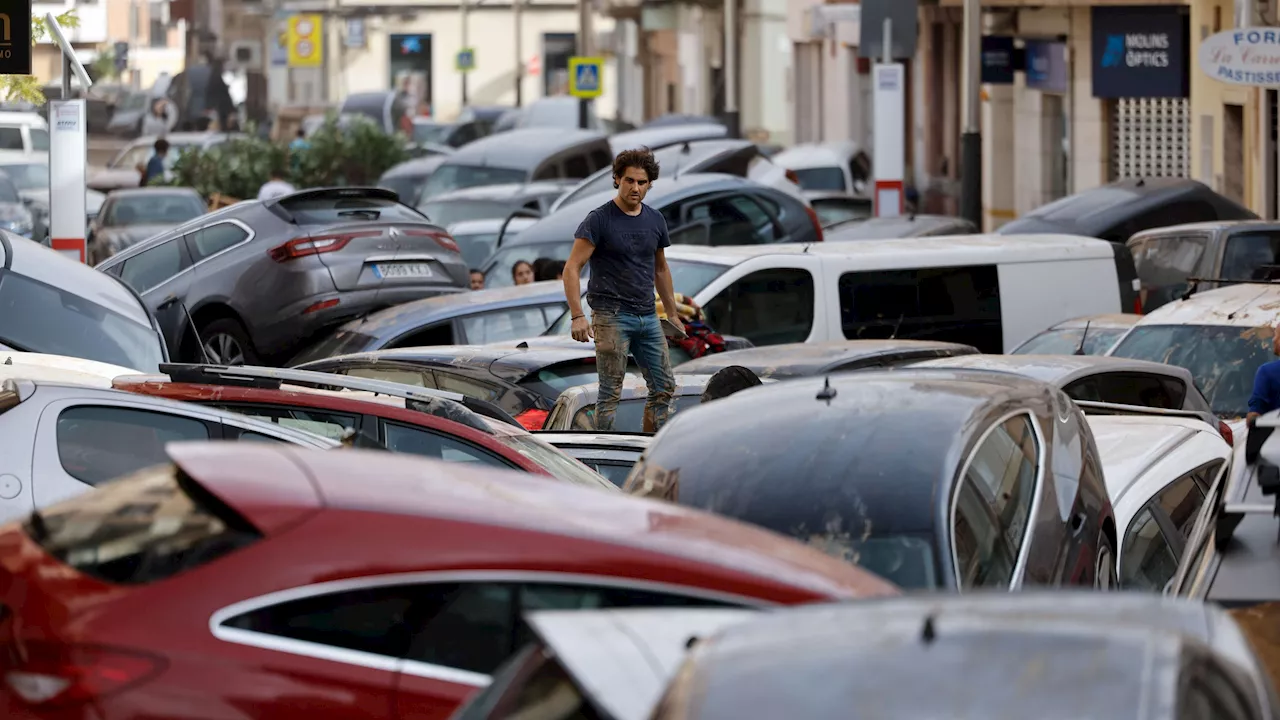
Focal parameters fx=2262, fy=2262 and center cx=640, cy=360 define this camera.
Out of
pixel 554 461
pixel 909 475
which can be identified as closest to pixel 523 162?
pixel 554 461

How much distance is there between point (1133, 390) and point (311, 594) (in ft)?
24.5

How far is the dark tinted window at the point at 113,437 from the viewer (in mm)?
7102

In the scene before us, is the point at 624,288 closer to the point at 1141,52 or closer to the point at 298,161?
the point at 1141,52

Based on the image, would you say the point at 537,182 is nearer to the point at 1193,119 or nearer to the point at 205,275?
the point at 1193,119

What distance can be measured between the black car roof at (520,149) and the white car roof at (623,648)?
24.9m

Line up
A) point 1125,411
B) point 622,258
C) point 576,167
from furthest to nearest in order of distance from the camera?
1. point 576,167
2. point 622,258
3. point 1125,411

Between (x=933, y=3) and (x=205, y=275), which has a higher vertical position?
(x=933, y=3)

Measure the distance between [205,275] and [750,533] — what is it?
11.6 meters

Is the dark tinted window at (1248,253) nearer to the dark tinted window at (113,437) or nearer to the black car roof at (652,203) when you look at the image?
the black car roof at (652,203)

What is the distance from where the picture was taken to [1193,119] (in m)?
27.6

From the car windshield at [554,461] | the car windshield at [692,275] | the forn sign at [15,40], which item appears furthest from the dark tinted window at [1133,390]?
the forn sign at [15,40]

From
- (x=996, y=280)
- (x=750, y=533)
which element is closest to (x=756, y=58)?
(x=996, y=280)

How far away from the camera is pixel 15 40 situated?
48.0 feet

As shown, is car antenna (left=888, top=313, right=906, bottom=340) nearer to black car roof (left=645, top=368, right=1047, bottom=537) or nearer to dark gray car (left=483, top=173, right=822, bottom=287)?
dark gray car (left=483, top=173, right=822, bottom=287)
